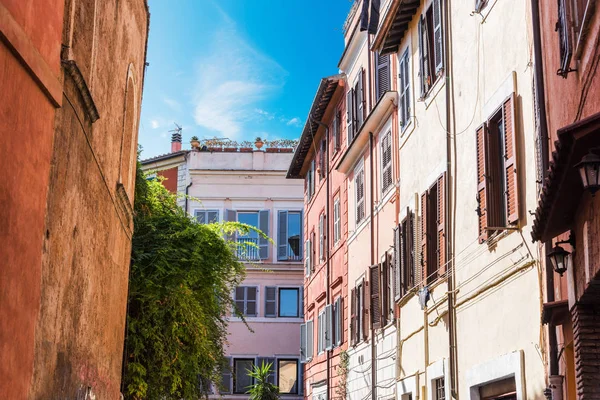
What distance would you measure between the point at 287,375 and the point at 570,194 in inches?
1157

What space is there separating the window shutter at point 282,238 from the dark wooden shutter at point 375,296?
17.7m

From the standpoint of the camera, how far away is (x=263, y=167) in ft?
124

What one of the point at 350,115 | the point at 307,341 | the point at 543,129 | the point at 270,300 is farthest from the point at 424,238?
the point at 270,300

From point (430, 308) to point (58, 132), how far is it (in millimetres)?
8006

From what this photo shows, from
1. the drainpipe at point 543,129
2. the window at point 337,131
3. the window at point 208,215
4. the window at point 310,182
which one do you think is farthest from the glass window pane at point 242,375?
the drainpipe at point 543,129

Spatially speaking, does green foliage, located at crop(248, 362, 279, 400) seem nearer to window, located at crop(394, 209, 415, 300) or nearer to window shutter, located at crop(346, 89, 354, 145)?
window shutter, located at crop(346, 89, 354, 145)

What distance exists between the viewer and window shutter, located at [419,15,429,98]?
15.0 m

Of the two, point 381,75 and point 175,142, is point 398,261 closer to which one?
point 381,75

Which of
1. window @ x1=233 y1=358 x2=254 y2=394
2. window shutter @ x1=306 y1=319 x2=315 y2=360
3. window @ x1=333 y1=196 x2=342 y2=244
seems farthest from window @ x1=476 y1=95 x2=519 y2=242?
window @ x1=233 y1=358 x2=254 y2=394

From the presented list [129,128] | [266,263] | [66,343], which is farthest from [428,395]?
[266,263]

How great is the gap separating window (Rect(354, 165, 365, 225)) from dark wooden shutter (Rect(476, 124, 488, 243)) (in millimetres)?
9857

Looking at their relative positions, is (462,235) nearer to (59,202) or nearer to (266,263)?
(59,202)

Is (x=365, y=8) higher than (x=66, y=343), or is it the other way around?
(x=365, y=8)

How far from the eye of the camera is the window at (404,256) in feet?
50.8
